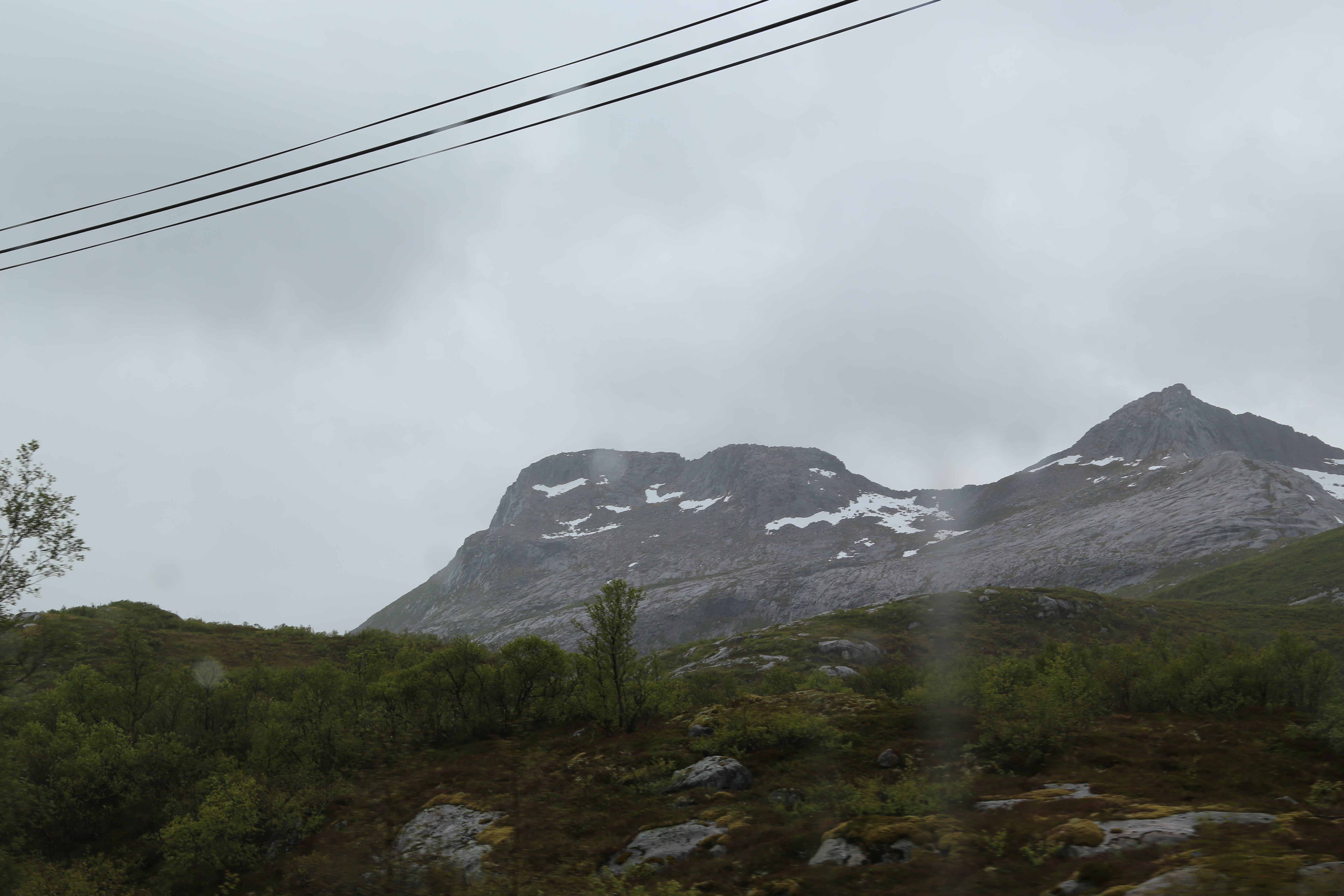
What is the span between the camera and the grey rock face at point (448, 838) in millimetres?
25391

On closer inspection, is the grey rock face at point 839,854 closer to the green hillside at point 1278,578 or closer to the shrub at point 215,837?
the shrub at point 215,837

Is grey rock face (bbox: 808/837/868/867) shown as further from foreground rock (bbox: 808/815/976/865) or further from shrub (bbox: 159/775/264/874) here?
shrub (bbox: 159/775/264/874)

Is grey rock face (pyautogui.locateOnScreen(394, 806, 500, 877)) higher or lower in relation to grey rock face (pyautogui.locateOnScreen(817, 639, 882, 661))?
higher

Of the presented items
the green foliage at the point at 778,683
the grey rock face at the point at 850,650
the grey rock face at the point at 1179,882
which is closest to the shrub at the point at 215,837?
the grey rock face at the point at 1179,882

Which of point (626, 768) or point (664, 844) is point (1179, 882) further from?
point (626, 768)

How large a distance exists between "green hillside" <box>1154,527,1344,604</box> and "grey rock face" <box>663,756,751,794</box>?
176m

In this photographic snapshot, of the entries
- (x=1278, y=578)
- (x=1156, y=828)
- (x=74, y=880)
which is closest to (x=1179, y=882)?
(x=1156, y=828)

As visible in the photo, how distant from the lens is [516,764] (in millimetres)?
36688

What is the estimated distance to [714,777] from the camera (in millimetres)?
28188

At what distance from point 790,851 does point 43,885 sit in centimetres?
2844

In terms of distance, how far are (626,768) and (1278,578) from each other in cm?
21103

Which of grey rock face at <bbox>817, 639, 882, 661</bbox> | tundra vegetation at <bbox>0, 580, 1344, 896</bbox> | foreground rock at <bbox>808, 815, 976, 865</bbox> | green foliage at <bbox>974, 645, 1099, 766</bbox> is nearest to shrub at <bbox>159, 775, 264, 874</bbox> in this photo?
tundra vegetation at <bbox>0, 580, 1344, 896</bbox>

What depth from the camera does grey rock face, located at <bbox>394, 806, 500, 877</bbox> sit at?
2539cm

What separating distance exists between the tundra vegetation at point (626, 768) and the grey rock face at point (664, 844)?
48 cm
